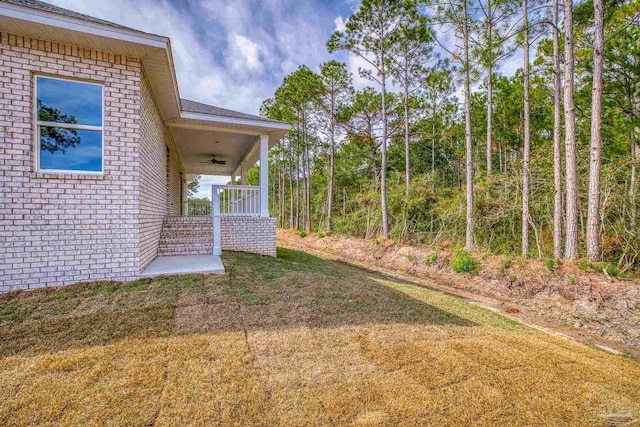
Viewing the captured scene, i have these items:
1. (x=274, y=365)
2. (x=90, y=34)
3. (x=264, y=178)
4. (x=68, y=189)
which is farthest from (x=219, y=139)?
(x=274, y=365)

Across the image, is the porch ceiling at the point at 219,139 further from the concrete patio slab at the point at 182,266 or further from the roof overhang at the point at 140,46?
the concrete patio slab at the point at 182,266

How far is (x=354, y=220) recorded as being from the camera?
1527 cm

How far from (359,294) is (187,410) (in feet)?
11.3

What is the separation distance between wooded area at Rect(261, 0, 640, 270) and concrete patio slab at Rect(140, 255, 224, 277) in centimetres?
751

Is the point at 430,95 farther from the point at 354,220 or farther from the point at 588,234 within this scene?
the point at 588,234

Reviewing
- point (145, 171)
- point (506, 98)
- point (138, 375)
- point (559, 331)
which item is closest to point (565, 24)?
point (506, 98)

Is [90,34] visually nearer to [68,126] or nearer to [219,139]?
[68,126]

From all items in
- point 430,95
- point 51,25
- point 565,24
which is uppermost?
point 430,95

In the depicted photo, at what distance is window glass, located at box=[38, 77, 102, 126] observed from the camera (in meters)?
4.18

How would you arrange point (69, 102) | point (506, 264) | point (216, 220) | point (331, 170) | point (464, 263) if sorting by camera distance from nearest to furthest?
point (69, 102), point (216, 220), point (506, 264), point (464, 263), point (331, 170)

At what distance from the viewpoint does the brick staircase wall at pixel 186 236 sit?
7148mm

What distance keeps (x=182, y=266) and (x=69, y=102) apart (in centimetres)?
311

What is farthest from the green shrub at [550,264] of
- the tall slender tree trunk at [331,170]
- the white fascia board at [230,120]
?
the tall slender tree trunk at [331,170]

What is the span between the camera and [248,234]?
26.4ft
